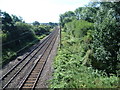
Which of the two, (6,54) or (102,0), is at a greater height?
(102,0)

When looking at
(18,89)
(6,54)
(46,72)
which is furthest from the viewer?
(6,54)

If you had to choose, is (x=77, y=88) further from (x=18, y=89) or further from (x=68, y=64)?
(x=68, y=64)

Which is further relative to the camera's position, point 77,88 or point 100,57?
point 100,57

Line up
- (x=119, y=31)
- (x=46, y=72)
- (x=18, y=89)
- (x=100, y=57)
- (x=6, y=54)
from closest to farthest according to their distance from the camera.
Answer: (x=18, y=89) < (x=119, y=31) < (x=100, y=57) < (x=46, y=72) < (x=6, y=54)

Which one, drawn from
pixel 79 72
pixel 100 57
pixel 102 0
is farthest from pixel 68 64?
pixel 102 0

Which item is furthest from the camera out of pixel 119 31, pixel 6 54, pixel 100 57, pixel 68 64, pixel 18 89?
pixel 6 54

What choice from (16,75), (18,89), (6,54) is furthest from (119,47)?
(6,54)

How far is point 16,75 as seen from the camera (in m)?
14.0

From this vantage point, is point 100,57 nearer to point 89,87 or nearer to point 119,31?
point 119,31

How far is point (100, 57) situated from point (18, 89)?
824 centimetres

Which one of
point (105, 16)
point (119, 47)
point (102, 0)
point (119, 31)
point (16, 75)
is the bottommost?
point (16, 75)

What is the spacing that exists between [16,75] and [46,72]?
3168 millimetres

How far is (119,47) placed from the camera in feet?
40.4

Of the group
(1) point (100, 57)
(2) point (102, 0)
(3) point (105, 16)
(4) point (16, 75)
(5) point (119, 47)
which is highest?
(2) point (102, 0)
